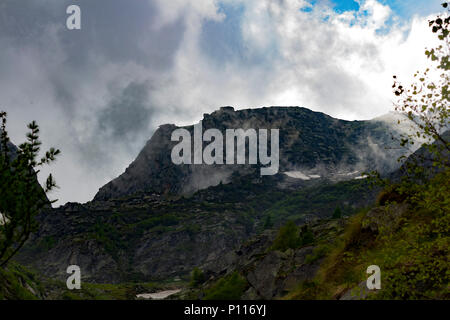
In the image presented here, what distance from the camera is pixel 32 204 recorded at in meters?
14.9

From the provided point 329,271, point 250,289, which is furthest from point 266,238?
point 329,271

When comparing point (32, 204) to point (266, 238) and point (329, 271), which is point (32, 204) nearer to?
point (329, 271)

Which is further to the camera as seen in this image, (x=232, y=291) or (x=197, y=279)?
(x=197, y=279)

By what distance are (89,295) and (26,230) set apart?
184048 millimetres

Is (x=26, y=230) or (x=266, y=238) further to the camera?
(x=266, y=238)

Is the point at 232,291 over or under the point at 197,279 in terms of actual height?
over

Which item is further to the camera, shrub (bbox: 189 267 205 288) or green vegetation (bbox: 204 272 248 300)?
shrub (bbox: 189 267 205 288)

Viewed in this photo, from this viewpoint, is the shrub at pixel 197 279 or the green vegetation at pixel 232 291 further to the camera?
the shrub at pixel 197 279
